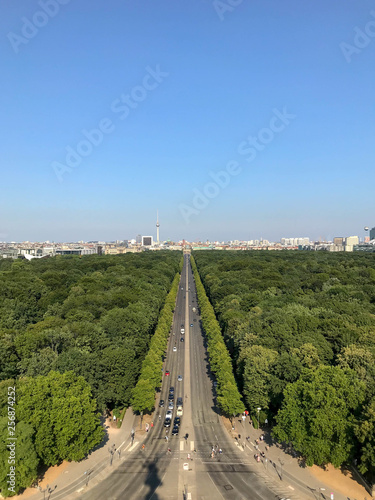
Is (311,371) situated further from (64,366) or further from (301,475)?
(64,366)

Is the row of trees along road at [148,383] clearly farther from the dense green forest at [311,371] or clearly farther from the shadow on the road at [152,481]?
the dense green forest at [311,371]

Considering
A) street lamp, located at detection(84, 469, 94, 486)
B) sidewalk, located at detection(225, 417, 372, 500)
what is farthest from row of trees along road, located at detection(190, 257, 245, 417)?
street lamp, located at detection(84, 469, 94, 486)

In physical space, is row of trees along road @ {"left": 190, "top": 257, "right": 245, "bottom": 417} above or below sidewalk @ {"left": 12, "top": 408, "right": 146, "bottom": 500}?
above

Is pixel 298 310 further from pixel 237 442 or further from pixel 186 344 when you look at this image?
pixel 237 442

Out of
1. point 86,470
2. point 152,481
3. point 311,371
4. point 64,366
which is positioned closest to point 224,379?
point 311,371

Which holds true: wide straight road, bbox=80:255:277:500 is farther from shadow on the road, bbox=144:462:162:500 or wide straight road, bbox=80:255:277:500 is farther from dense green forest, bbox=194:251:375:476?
dense green forest, bbox=194:251:375:476

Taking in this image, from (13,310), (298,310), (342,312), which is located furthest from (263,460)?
(13,310)
